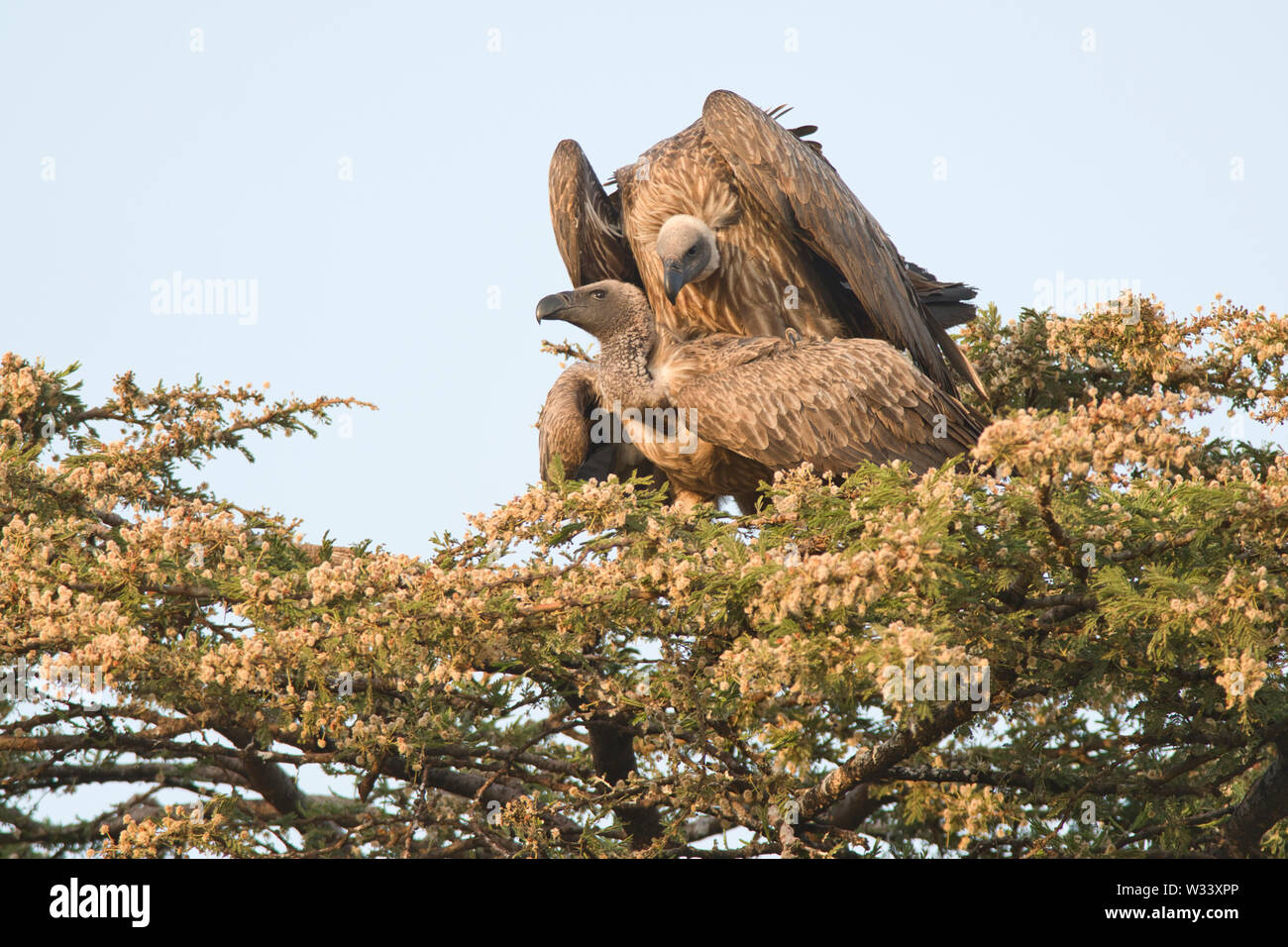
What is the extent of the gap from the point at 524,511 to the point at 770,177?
2892 mm

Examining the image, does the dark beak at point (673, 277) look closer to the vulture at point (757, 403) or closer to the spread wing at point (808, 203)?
the vulture at point (757, 403)

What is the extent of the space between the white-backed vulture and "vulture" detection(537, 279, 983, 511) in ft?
1.02

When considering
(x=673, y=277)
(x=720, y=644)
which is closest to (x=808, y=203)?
(x=673, y=277)

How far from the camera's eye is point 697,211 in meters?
7.16

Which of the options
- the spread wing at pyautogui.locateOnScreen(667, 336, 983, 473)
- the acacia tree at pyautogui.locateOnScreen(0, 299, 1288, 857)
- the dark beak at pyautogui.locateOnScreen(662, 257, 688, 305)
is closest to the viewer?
the acacia tree at pyautogui.locateOnScreen(0, 299, 1288, 857)

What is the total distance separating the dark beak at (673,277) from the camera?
22.0 feet

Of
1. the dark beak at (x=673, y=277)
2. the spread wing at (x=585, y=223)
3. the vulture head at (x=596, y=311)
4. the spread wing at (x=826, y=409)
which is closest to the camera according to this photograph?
the spread wing at (x=826, y=409)

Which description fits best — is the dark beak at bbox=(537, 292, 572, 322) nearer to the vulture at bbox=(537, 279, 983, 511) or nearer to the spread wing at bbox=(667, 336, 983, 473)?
the vulture at bbox=(537, 279, 983, 511)

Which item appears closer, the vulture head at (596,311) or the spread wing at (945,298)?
the vulture head at (596,311)

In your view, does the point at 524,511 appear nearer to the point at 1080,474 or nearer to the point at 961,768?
the point at 1080,474

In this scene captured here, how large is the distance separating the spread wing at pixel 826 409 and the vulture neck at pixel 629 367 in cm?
28

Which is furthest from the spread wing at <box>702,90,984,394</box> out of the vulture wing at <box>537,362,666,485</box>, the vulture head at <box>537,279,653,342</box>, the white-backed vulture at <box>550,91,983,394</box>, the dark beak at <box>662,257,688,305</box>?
the vulture wing at <box>537,362,666,485</box>

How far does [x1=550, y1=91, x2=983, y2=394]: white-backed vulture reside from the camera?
678 centimetres

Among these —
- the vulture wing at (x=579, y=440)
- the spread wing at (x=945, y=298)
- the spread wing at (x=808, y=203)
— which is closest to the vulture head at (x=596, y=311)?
the vulture wing at (x=579, y=440)
